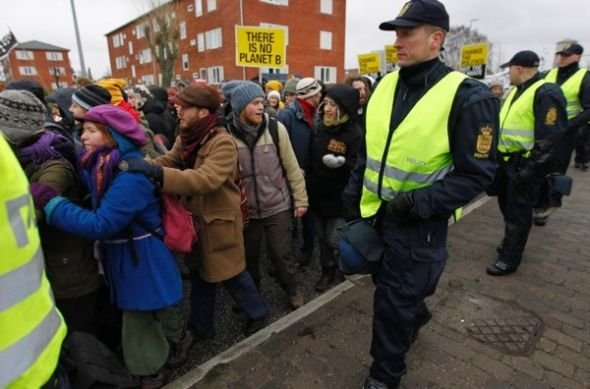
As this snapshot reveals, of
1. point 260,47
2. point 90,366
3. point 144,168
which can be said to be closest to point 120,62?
point 260,47

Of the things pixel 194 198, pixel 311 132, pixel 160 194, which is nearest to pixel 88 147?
pixel 160 194

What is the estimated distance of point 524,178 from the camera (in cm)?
369

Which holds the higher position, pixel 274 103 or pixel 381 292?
pixel 274 103

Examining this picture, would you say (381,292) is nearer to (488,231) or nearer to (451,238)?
(451,238)

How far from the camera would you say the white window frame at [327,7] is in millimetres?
31992

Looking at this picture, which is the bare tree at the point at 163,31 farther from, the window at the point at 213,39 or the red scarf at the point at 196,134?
the red scarf at the point at 196,134

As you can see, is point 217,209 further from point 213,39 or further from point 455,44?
point 455,44

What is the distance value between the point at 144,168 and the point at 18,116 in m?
0.76

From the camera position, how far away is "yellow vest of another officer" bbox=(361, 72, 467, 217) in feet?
6.61

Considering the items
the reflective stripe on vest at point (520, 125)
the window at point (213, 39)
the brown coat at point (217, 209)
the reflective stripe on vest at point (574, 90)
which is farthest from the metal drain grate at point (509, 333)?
the window at point (213, 39)

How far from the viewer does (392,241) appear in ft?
7.32

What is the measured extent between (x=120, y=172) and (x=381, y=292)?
167cm

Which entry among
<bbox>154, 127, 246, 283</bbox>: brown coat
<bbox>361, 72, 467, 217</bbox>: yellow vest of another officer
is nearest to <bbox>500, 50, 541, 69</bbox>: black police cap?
<bbox>361, 72, 467, 217</bbox>: yellow vest of another officer

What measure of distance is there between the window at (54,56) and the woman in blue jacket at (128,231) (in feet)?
261
